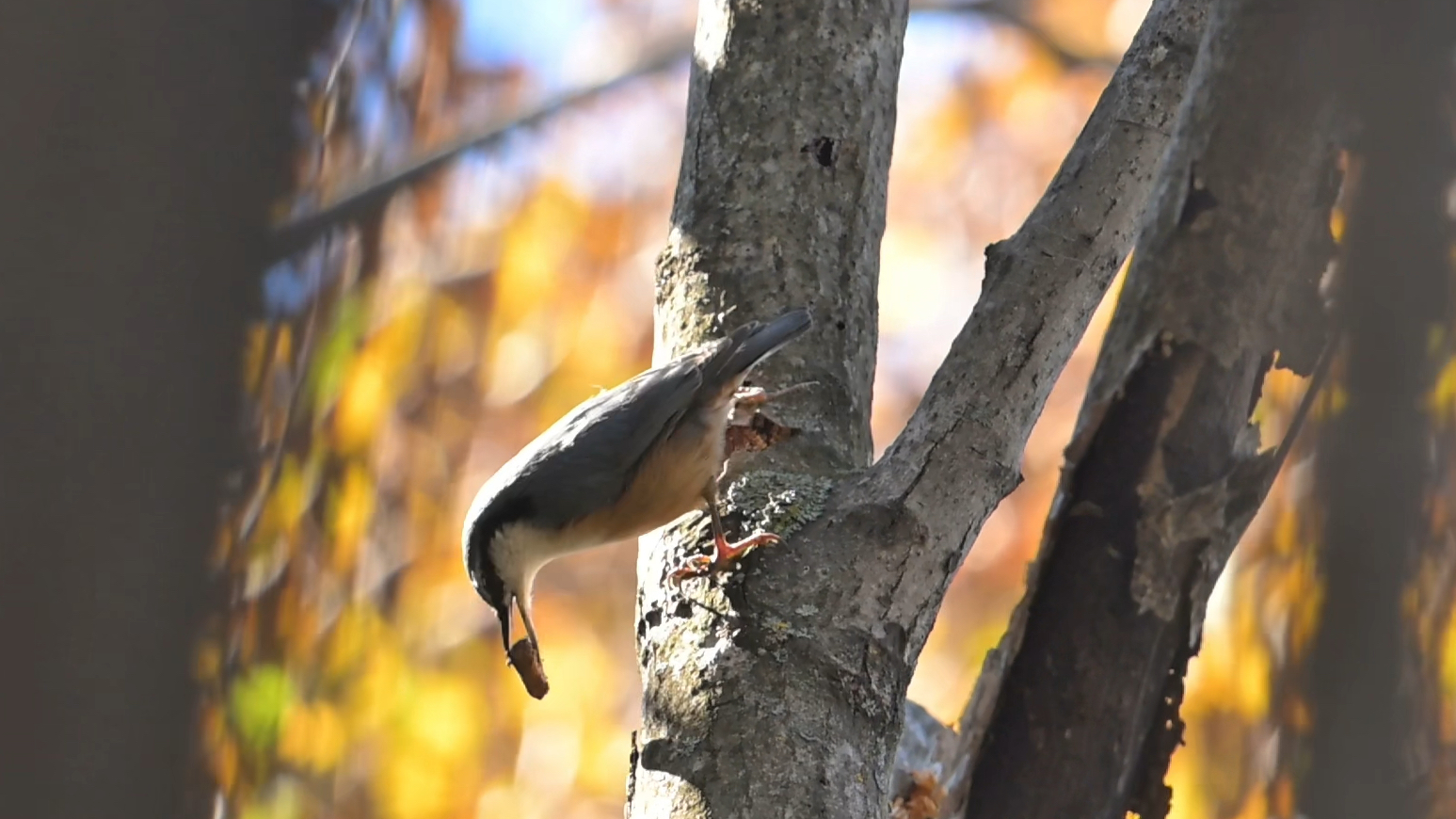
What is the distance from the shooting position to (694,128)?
223 centimetres

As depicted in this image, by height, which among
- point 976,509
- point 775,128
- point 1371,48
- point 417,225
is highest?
point 417,225

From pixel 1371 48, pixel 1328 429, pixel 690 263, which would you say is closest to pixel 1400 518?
pixel 1328 429

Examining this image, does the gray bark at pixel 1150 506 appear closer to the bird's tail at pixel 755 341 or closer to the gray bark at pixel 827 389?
the gray bark at pixel 827 389

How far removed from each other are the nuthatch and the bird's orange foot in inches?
13.8

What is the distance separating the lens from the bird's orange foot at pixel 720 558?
5.79ft

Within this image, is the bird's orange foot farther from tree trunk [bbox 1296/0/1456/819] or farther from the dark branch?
tree trunk [bbox 1296/0/1456/819]

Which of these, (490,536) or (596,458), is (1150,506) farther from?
(490,536)

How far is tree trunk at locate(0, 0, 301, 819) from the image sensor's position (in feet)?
1.11

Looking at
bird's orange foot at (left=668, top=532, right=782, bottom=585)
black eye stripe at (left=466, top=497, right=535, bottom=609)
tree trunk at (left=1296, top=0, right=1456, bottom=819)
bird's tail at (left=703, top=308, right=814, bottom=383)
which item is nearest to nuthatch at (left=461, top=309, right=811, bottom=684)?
black eye stripe at (left=466, top=497, right=535, bottom=609)

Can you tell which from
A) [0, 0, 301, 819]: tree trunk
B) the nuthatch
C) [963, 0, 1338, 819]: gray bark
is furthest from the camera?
the nuthatch

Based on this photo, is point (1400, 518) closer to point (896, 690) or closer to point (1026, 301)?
point (896, 690)

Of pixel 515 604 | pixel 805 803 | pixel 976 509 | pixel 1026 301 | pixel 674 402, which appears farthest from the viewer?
pixel 515 604

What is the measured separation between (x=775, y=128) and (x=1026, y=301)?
51 cm

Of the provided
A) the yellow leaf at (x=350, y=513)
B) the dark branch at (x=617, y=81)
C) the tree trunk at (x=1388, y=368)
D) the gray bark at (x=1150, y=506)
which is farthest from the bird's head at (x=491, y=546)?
the tree trunk at (x=1388, y=368)
